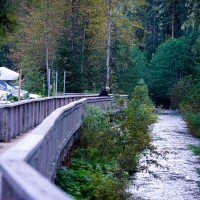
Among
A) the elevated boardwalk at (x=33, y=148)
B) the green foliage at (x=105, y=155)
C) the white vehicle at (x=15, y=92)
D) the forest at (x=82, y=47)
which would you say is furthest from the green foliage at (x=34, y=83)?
the green foliage at (x=105, y=155)

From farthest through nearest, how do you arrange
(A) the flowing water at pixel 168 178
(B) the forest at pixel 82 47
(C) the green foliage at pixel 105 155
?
1. (B) the forest at pixel 82 47
2. (A) the flowing water at pixel 168 178
3. (C) the green foliage at pixel 105 155

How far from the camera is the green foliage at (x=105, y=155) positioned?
551 inches

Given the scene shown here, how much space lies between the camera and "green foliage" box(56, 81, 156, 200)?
45.9 ft

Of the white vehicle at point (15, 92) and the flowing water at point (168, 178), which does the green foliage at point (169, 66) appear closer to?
the white vehicle at point (15, 92)

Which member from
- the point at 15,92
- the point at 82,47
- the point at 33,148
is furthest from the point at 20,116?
the point at 82,47

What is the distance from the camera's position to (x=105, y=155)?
20.0 metres

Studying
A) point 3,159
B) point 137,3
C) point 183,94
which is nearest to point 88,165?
point 3,159

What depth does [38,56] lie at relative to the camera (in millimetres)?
51750

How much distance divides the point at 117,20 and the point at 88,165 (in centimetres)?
3269

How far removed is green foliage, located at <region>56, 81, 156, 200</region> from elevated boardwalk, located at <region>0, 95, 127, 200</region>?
0.52 meters

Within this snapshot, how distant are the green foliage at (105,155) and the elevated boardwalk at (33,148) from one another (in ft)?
1.71

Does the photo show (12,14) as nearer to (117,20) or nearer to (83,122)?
(83,122)

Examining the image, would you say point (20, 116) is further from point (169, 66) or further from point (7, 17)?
point (169, 66)

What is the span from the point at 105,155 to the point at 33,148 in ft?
45.1
